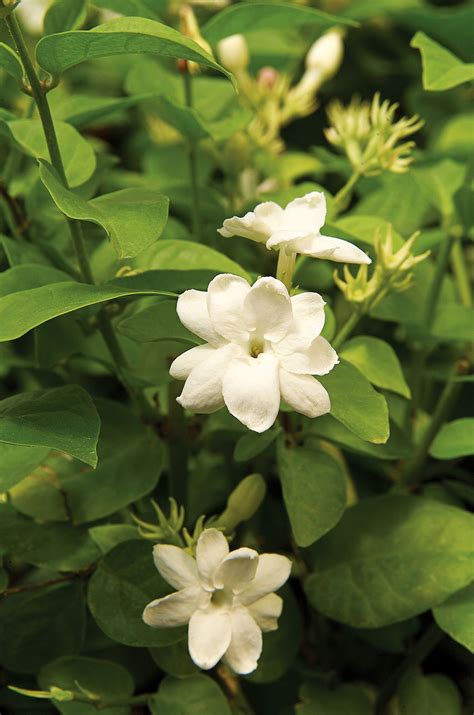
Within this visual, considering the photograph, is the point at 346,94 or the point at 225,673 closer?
the point at 225,673

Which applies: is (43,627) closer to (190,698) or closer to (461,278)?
(190,698)

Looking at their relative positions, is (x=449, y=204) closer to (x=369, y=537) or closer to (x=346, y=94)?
(x=369, y=537)

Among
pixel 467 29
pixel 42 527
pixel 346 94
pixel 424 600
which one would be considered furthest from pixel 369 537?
pixel 346 94

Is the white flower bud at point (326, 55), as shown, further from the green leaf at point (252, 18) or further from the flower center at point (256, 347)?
the flower center at point (256, 347)

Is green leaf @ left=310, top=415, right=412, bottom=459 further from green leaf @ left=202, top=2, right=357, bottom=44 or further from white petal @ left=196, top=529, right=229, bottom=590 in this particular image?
green leaf @ left=202, top=2, right=357, bottom=44

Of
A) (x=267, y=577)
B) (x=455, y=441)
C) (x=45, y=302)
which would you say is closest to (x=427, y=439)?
(x=455, y=441)

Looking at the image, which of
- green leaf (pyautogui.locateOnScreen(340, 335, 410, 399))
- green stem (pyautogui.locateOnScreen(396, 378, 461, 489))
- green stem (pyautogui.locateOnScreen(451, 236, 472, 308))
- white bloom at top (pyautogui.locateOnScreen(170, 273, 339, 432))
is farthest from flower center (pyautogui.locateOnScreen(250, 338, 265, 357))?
green stem (pyautogui.locateOnScreen(451, 236, 472, 308))
